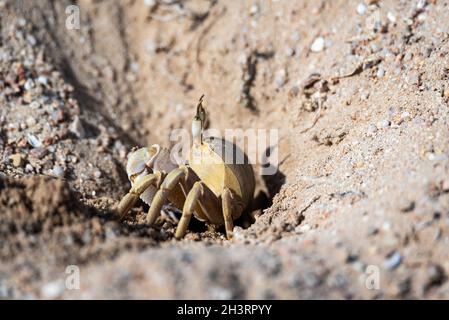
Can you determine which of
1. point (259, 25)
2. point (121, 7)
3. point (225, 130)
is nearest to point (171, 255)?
point (225, 130)

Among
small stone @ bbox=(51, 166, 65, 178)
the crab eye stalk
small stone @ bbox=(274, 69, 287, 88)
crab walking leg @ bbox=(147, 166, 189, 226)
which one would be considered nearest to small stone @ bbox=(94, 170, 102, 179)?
small stone @ bbox=(51, 166, 65, 178)

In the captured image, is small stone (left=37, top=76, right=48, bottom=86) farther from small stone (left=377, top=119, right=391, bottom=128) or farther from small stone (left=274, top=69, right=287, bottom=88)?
small stone (left=377, top=119, right=391, bottom=128)

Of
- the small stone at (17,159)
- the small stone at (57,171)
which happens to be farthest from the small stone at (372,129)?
the small stone at (17,159)

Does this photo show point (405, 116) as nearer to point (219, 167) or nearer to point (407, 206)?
point (407, 206)

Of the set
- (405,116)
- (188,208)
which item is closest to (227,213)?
(188,208)
